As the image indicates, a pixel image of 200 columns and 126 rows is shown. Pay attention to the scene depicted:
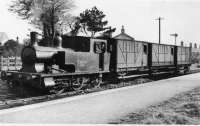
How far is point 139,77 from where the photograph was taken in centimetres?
1833

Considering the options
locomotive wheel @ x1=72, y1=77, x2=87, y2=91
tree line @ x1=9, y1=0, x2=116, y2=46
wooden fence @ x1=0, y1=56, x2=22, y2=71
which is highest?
tree line @ x1=9, y1=0, x2=116, y2=46

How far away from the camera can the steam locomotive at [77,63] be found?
35.6ft

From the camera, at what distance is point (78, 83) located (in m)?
12.0

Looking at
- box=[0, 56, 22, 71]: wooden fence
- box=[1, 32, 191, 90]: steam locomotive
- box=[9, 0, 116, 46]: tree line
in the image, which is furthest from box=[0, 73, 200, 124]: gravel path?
box=[9, 0, 116, 46]: tree line

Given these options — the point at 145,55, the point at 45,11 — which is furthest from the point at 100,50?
the point at 45,11

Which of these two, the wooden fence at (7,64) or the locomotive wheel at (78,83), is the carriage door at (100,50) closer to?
the locomotive wheel at (78,83)

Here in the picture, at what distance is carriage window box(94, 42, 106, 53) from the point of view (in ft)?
42.0

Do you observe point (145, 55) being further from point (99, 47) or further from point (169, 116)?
point (169, 116)

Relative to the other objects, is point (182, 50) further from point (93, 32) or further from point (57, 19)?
point (93, 32)

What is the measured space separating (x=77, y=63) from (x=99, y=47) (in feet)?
6.16

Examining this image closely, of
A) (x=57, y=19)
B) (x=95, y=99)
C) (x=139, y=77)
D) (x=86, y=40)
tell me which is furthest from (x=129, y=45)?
(x=57, y=19)

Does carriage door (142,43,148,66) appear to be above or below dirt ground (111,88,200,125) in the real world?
above

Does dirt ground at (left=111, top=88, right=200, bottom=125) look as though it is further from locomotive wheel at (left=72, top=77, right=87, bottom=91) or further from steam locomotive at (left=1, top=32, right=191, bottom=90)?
locomotive wheel at (left=72, top=77, right=87, bottom=91)

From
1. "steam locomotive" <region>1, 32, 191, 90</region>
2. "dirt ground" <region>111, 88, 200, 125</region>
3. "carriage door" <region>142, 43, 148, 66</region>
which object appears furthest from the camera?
"carriage door" <region>142, 43, 148, 66</region>
